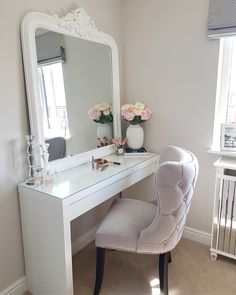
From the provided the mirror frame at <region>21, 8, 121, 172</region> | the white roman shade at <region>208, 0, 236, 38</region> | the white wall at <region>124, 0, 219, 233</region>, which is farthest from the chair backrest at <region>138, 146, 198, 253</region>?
the white roman shade at <region>208, 0, 236, 38</region>

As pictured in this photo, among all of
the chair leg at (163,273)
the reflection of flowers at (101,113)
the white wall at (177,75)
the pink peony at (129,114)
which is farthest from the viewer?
the pink peony at (129,114)

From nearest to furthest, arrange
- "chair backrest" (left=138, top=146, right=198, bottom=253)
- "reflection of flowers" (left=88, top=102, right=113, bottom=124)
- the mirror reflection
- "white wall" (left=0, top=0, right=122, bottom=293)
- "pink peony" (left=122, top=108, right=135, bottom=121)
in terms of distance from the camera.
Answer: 1. "chair backrest" (left=138, top=146, right=198, bottom=253)
2. "white wall" (left=0, top=0, right=122, bottom=293)
3. the mirror reflection
4. "reflection of flowers" (left=88, top=102, right=113, bottom=124)
5. "pink peony" (left=122, top=108, right=135, bottom=121)

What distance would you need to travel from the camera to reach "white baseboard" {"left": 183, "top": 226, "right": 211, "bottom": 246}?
2.16 meters

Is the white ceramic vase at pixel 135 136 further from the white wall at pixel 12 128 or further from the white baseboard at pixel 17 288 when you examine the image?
the white baseboard at pixel 17 288

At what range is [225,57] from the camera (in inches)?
75.5

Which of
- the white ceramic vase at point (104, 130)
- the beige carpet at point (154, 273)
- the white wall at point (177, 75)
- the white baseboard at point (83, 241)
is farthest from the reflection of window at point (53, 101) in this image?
the beige carpet at point (154, 273)

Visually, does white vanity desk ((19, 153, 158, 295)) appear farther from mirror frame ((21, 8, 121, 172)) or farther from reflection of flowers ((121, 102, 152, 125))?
reflection of flowers ((121, 102, 152, 125))

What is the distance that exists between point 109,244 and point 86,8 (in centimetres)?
171

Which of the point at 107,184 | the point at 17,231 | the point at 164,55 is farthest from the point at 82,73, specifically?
the point at 17,231

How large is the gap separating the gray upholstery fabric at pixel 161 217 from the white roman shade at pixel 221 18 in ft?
2.97

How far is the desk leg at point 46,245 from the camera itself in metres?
1.39

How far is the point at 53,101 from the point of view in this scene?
172 cm

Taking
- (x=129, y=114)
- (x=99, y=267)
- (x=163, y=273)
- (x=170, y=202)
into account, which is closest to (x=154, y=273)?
(x=163, y=273)

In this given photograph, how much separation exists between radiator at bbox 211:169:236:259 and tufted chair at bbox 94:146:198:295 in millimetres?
468
